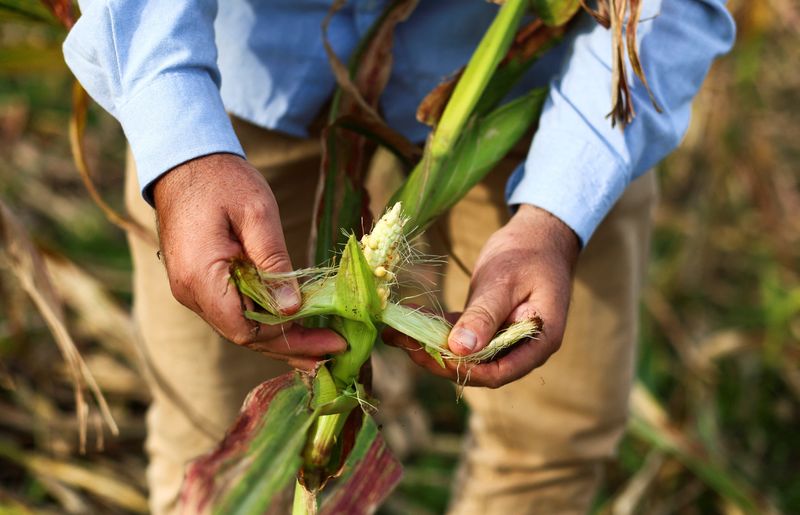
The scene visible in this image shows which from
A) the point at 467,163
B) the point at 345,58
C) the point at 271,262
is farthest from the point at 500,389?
the point at 271,262

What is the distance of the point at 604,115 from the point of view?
3.30 feet

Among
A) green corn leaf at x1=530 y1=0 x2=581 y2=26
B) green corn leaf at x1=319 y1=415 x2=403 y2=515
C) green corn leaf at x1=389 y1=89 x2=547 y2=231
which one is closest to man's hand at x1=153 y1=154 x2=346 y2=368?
green corn leaf at x1=319 y1=415 x2=403 y2=515

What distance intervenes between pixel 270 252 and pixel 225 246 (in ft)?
0.13

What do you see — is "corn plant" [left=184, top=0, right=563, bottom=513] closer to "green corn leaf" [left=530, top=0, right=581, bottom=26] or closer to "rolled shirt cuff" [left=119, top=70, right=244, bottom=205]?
"green corn leaf" [left=530, top=0, right=581, bottom=26]

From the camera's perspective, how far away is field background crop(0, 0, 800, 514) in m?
1.75

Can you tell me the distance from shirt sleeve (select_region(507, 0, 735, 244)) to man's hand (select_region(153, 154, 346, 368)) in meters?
0.32

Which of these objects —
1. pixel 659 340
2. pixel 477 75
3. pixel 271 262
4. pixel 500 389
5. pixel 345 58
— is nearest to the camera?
pixel 271 262

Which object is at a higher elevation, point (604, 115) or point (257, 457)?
point (604, 115)

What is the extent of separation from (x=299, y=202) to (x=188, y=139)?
0.43m

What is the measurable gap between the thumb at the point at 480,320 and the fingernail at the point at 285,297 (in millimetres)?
147

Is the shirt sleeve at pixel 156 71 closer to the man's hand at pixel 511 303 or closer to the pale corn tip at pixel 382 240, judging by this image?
the pale corn tip at pixel 382 240

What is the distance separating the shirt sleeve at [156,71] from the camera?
840 millimetres

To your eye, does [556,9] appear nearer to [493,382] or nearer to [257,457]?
[493,382]

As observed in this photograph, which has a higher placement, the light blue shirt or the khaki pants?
the light blue shirt
